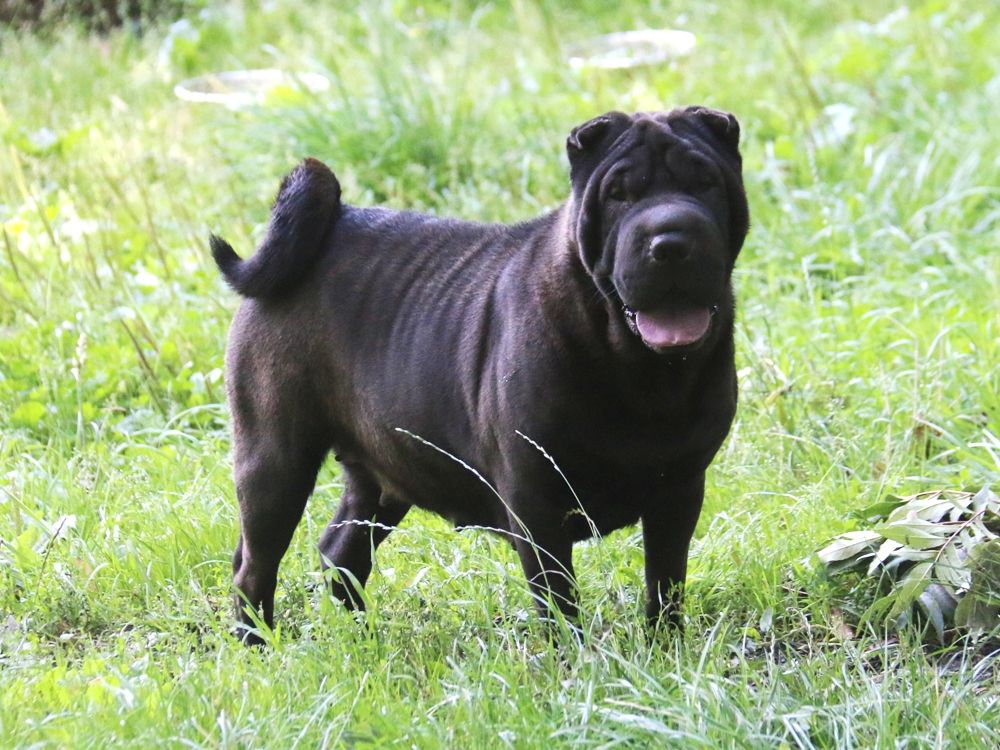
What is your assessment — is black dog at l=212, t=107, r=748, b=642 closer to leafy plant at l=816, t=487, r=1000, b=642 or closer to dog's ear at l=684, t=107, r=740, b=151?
dog's ear at l=684, t=107, r=740, b=151

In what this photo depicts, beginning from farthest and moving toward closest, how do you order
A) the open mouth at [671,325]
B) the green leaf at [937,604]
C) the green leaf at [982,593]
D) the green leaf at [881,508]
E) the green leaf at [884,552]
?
the green leaf at [881,508] → the green leaf at [884,552] → the green leaf at [937,604] → the green leaf at [982,593] → the open mouth at [671,325]

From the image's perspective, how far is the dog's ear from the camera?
3451 mm

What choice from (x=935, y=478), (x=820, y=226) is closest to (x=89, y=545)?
(x=935, y=478)

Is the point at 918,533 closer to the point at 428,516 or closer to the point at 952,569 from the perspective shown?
the point at 952,569

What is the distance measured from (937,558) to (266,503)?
69.0 inches

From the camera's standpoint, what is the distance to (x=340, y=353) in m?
3.90

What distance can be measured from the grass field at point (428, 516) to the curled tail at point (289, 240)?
0.86m

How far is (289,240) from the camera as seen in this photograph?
393 centimetres

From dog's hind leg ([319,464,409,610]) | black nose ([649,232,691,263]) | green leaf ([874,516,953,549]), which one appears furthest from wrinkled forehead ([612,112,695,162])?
dog's hind leg ([319,464,409,610])

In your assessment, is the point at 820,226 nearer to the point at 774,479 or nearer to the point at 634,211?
the point at 774,479

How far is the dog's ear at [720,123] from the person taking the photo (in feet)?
11.3

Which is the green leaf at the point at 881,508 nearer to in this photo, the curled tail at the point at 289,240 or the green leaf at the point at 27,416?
the curled tail at the point at 289,240

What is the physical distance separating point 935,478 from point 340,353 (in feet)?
6.24

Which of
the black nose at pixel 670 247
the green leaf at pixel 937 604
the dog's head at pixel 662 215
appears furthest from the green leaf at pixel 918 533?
the black nose at pixel 670 247
